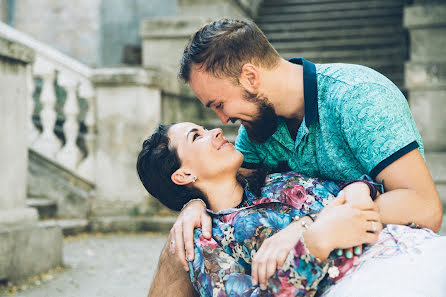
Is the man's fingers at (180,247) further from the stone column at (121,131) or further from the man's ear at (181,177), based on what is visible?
the stone column at (121,131)

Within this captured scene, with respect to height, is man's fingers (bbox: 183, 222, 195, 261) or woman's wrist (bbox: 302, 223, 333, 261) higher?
woman's wrist (bbox: 302, 223, 333, 261)

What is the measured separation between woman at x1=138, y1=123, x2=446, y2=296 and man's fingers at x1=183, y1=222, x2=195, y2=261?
2 centimetres

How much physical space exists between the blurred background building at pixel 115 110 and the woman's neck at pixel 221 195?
1950mm

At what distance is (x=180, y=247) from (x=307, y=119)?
92 cm

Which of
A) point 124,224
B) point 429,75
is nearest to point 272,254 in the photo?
point 124,224

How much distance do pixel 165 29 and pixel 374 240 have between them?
573cm

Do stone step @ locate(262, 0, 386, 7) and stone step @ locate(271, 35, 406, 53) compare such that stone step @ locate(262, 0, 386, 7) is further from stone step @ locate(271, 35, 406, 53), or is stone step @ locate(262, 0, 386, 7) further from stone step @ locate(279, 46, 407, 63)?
stone step @ locate(279, 46, 407, 63)

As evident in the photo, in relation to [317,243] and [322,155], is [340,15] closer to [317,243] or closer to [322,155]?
[322,155]

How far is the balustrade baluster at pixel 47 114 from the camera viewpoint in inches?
248

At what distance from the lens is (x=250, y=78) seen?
2803mm

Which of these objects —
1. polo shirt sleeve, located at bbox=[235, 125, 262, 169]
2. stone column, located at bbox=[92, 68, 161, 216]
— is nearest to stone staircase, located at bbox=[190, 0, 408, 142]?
stone column, located at bbox=[92, 68, 161, 216]

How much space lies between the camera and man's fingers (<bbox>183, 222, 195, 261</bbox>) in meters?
2.28

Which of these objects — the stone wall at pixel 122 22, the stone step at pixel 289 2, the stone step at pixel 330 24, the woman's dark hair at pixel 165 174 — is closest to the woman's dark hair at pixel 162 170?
the woman's dark hair at pixel 165 174

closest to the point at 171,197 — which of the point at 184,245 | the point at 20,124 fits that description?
the point at 184,245
